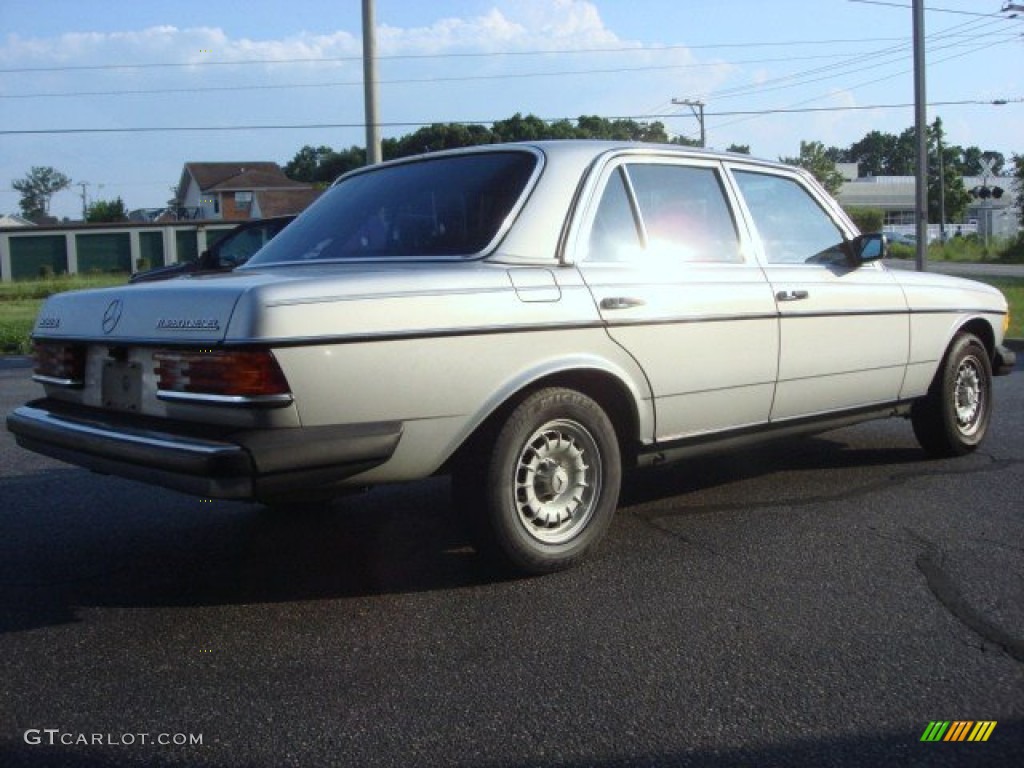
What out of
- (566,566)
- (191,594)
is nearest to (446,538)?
(566,566)

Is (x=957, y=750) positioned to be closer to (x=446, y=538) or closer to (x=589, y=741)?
(x=589, y=741)

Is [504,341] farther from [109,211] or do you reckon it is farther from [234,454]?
[109,211]

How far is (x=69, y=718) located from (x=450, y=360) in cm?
163

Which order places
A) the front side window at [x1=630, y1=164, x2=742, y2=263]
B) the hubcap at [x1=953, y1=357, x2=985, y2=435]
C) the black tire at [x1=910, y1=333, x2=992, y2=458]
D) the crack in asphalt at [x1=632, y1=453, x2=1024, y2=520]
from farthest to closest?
the hubcap at [x1=953, y1=357, x2=985, y2=435]
the black tire at [x1=910, y1=333, x2=992, y2=458]
the crack in asphalt at [x1=632, y1=453, x2=1024, y2=520]
the front side window at [x1=630, y1=164, x2=742, y2=263]

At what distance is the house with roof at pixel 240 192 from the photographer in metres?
69.8

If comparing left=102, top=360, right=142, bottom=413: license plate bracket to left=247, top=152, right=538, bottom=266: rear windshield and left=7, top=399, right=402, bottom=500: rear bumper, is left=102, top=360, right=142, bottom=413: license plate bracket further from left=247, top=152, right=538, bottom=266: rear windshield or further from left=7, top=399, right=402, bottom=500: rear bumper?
left=247, top=152, right=538, bottom=266: rear windshield

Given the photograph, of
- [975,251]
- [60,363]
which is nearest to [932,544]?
[60,363]

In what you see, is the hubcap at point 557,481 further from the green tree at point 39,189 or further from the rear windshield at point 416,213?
the green tree at point 39,189

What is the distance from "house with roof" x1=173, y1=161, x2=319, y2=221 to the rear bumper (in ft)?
208

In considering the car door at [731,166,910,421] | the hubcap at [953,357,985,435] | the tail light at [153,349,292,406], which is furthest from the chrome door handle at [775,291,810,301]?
the tail light at [153,349,292,406]

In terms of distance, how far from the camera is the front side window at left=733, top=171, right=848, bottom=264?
5141 mm

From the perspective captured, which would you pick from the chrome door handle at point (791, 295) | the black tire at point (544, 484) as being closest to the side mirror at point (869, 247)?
the chrome door handle at point (791, 295)

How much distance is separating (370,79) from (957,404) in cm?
1279

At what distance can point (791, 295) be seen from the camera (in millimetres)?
4957
